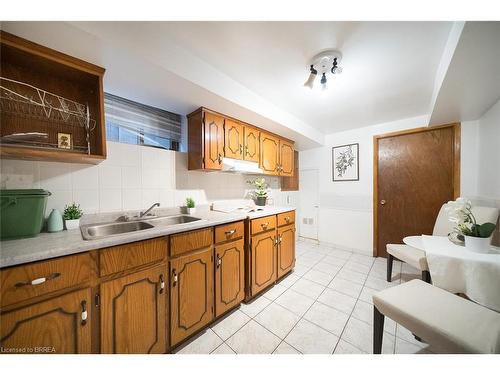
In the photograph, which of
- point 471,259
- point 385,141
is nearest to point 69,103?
point 471,259

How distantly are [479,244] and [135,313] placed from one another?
227 centimetres

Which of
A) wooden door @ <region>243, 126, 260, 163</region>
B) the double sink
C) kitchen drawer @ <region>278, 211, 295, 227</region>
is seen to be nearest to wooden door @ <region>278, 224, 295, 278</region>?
kitchen drawer @ <region>278, 211, 295, 227</region>

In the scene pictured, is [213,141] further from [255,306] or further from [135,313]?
[255,306]

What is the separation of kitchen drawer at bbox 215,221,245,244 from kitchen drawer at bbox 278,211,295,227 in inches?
22.6

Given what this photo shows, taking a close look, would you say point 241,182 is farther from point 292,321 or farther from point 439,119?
point 439,119

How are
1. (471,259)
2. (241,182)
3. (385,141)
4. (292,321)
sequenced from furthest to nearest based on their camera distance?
(385,141) < (241,182) < (292,321) < (471,259)

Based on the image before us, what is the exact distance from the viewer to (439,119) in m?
2.12

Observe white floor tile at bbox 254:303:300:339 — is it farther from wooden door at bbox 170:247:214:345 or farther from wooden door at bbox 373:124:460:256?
wooden door at bbox 373:124:460:256

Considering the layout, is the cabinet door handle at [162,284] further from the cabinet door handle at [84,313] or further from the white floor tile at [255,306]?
the white floor tile at [255,306]

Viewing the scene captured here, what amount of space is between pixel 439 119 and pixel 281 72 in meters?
2.20

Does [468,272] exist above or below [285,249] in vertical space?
above

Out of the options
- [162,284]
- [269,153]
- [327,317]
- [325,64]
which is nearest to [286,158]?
[269,153]

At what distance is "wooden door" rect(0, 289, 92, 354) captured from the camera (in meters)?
0.68

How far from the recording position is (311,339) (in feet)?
4.16
